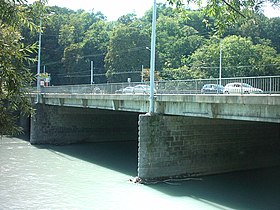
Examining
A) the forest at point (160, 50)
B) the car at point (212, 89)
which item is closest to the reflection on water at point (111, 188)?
the car at point (212, 89)

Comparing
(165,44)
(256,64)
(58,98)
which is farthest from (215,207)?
(165,44)

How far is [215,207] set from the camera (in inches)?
658

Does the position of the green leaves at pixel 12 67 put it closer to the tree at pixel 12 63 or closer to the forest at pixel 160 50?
the tree at pixel 12 63

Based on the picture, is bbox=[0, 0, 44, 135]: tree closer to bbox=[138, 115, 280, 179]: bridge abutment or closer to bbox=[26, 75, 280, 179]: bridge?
bbox=[26, 75, 280, 179]: bridge

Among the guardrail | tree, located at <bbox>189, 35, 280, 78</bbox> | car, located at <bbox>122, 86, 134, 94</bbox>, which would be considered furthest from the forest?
car, located at <bbox>122, 86, 134, 94</bbox>

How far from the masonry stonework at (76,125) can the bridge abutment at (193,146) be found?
58.1ft

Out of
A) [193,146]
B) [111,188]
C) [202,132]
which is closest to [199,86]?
[202,132]

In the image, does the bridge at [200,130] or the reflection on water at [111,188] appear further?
the reflection on water at [111,188]

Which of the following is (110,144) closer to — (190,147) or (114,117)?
(114,117)

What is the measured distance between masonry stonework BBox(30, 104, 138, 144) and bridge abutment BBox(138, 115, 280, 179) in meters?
17.7

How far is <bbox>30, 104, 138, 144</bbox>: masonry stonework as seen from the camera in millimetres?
39875

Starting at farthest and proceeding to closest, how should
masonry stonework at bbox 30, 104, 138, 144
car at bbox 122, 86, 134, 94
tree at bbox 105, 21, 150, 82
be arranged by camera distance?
tree at bbox 105, 21, 150, 82, masonry stonework at bbox 30, 104, 138, 144, car at bbox 122, 86, 134, 94

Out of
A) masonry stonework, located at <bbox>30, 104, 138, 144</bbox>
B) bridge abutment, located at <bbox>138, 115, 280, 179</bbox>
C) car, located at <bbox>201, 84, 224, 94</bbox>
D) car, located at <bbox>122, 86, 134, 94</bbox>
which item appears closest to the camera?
car, located at <bbox>201, 84, 224, 94</bbox>

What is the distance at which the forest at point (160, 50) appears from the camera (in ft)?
191
